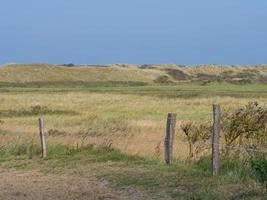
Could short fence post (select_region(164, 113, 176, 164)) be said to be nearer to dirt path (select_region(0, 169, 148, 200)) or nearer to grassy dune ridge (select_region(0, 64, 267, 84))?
dirt path (select_region(0, 169, 148, 200))

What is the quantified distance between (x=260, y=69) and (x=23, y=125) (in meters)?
144

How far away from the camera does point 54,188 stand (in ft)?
38.7

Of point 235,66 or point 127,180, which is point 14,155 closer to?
point 127,180

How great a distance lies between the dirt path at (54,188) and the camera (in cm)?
1101

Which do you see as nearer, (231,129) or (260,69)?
(231,129)

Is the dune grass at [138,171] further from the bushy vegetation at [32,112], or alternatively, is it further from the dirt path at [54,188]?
the bushy vegetation at [32,112]

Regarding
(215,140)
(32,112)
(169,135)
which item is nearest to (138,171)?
(169,135)

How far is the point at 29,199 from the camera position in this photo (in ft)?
35.8

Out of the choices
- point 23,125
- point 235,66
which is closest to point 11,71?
point 235,66

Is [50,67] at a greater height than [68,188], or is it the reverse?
[50,67]

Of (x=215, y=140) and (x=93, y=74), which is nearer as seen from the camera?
(x=215, y=140)

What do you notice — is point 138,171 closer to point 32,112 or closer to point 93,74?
point 32,112

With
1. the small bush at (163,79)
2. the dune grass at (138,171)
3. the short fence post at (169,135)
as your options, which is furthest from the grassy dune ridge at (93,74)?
the short fence post at (169,135)

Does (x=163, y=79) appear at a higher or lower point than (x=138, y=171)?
higher
